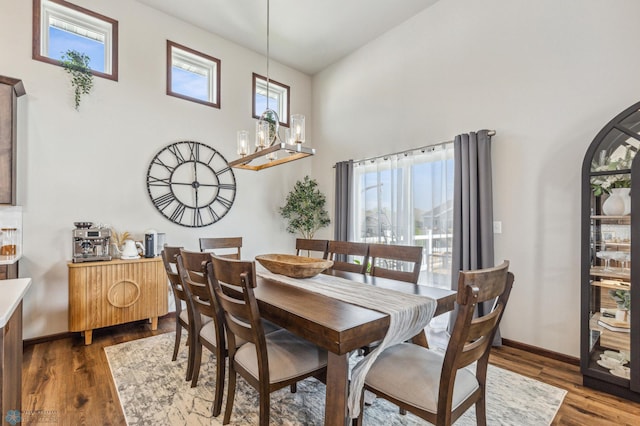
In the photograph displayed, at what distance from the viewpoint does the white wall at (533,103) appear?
2492mm

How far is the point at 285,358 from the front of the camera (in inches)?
64.7

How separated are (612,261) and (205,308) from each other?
2804 mm

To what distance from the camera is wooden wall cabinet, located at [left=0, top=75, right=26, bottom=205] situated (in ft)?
8.54

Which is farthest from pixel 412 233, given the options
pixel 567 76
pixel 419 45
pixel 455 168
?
pixel 419 45

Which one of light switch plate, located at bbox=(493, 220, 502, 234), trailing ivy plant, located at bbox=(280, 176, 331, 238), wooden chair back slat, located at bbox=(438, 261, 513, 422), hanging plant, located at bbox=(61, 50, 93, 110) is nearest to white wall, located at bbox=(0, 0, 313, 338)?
hanging plant, located at bbox=(61, 50, 93, 110)

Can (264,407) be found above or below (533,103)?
below

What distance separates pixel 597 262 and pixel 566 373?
3.03ft

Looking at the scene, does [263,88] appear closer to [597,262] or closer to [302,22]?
[302,22]

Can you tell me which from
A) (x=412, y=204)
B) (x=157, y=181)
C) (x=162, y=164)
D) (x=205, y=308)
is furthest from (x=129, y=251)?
(x=412, y=204)

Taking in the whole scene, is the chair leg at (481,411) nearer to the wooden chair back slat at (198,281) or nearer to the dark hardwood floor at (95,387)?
the dark hardwood floor at (95,387)

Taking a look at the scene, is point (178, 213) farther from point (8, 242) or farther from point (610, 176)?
point (610, 176)

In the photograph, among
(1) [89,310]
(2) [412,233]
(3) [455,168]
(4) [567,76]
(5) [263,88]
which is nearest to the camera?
(4) [567,76]

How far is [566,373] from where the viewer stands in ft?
8.00

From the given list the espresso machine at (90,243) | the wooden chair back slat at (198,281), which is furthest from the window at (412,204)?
the espresso machine at (90,243)
